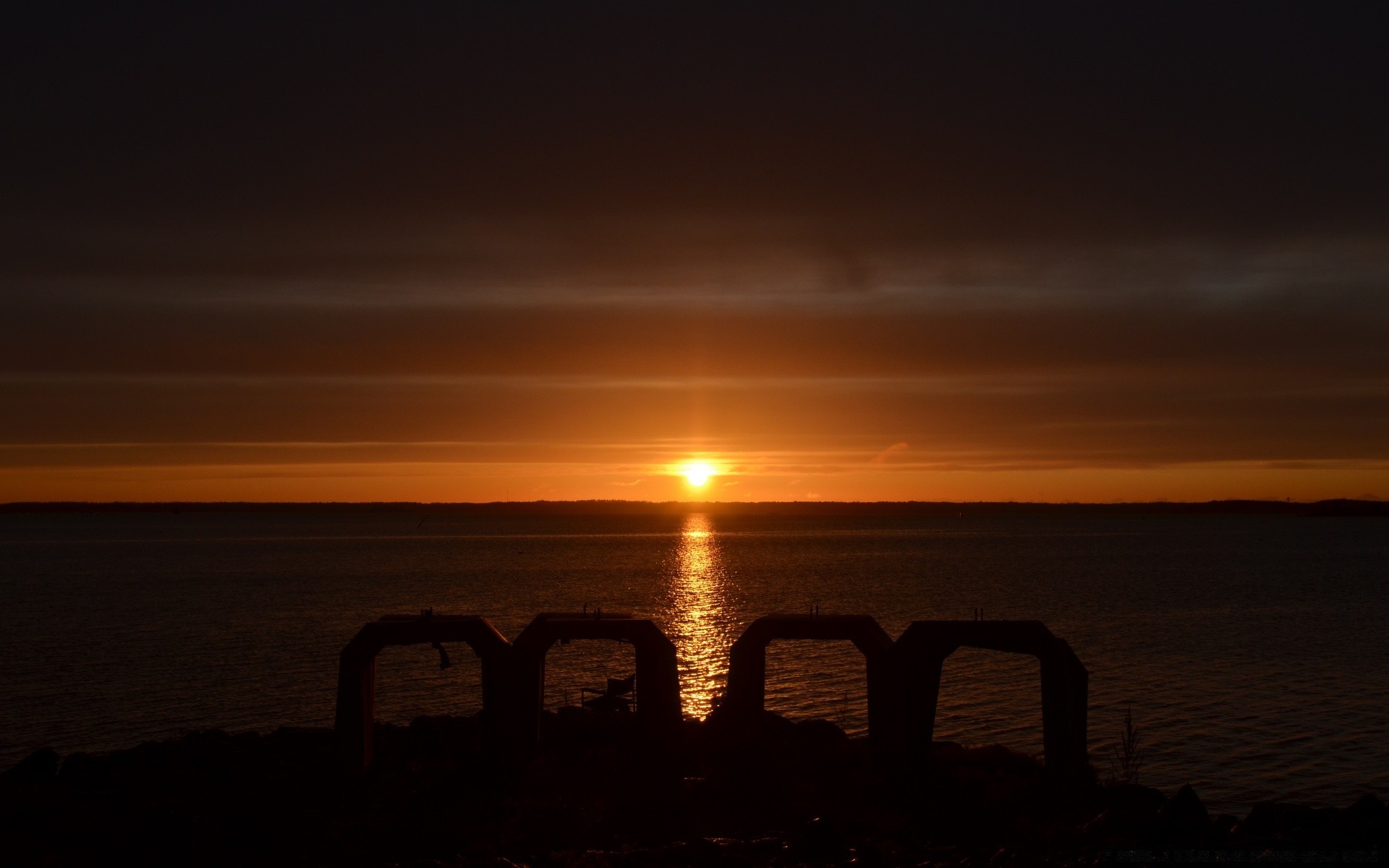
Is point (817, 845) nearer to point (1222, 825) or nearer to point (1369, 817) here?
point (1222, 825)

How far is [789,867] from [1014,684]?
2523 cm

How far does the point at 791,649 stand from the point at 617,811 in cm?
2988

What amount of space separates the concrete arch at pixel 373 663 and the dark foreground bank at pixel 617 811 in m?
0.75

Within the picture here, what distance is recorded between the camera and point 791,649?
2031 inches

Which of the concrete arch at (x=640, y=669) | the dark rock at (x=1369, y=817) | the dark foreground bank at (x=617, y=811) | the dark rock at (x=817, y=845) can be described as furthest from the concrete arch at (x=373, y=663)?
the dark rock at (x=1369, y=817)

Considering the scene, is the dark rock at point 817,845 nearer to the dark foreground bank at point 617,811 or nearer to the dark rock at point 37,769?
the dark foreground bank at point 617,811

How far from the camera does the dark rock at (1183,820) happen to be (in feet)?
61.0

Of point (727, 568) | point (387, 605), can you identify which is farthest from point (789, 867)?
point (727, 568)

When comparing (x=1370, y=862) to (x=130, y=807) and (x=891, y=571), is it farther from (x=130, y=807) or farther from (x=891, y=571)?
(x=891, y=571)

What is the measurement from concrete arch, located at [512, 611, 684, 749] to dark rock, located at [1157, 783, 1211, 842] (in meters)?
10.4

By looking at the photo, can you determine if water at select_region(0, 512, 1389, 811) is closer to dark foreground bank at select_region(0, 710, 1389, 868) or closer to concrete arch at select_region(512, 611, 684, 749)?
dark foreground bank at select_region(0, 710, 1389, 868)

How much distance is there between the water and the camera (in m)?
35.2

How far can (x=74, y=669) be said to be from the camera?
161 ft

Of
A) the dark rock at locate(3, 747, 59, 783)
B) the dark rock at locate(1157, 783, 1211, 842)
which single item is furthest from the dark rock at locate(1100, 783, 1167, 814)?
the dark rock at locate(3, 747, 59, 783)
